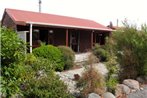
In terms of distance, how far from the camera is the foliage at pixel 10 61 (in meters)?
6.07

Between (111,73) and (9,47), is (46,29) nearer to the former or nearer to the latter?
(111,73)

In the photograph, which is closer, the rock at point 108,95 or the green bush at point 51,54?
the rock at point 108,95

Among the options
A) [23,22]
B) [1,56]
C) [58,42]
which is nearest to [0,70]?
[1,56]

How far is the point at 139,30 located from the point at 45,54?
5162 millimetres

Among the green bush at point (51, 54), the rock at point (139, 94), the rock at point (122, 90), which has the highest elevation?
the green bush at point (51, 54)

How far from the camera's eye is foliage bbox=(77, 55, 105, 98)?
31.3ft

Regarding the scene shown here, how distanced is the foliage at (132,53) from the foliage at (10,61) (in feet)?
24.9

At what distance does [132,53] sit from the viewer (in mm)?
13109

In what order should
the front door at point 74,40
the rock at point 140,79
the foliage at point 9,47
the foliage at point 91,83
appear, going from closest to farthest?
the foliage at point 9,47
the foliage at point 91,83
the rock at point 140,79
the front door at point 74,40

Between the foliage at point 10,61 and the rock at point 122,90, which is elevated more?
the foliage at point 10,61

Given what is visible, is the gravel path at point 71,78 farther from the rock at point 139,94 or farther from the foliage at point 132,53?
the rock at point 139,94

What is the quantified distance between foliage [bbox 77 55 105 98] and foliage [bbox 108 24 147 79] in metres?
3.73

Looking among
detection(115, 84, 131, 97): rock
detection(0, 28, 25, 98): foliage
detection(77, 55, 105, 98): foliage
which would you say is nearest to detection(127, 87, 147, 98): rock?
detection(115, 84, 131, 97): rock

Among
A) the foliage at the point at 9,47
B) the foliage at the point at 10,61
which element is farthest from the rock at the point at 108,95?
the foliage at the point at 9,47
